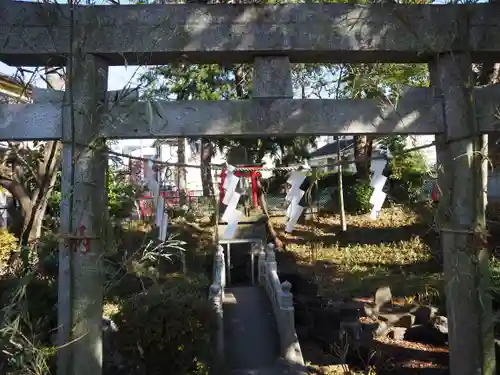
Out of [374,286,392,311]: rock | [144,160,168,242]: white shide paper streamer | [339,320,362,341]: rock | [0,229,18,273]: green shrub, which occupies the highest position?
[144,160,168,242]: white shide paper streamer

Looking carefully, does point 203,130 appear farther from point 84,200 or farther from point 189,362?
point 189,362

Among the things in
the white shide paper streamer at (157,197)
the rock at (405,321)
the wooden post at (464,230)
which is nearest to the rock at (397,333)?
the rock at (405,321)

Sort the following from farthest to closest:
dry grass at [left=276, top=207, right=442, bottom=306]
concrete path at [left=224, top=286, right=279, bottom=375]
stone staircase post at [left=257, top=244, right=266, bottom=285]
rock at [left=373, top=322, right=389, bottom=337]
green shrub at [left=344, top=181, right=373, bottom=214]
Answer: green shrub at [left=344, top=181, right=373, bottom=214] → stone staircase post at [left=257, top=244, right=266, bottom=285] → dry grass at [left=276, top=207, right=442, bottom=306] → rock at [left=373, top=322, right=389, bottom=337] → concrete path at [left=224, top=286, right=279, bottom=375]

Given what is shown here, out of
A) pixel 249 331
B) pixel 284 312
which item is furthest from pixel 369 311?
pixel 249 331

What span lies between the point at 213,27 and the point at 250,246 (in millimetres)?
12211

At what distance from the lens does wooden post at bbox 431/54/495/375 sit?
3.42 meters

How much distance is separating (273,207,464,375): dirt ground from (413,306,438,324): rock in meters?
0.26

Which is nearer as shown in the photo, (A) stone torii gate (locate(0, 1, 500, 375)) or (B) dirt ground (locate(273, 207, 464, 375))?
(A) stone torii gate (locate(0, 1, 500, 375))

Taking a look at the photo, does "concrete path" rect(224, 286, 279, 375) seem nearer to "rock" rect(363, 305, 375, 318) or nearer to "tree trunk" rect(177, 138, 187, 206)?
A: "rock" rect(363, 305, 375, 318)

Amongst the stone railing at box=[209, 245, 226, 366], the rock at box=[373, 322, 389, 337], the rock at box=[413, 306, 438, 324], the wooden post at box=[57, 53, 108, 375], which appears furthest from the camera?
the rock at box=[413, 306, 438, 324]

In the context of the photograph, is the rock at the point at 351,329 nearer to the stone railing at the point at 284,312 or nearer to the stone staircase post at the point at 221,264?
the stone railing at the point at 284,312

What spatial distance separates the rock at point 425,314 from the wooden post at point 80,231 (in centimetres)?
805

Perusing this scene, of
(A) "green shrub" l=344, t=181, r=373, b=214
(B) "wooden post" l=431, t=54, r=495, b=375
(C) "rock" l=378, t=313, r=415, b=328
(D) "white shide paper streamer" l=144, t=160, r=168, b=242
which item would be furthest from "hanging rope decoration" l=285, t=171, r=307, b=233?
(A) "green shrub" l=344, t=181, r=373, b=214

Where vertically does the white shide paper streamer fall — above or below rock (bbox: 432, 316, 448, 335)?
above
